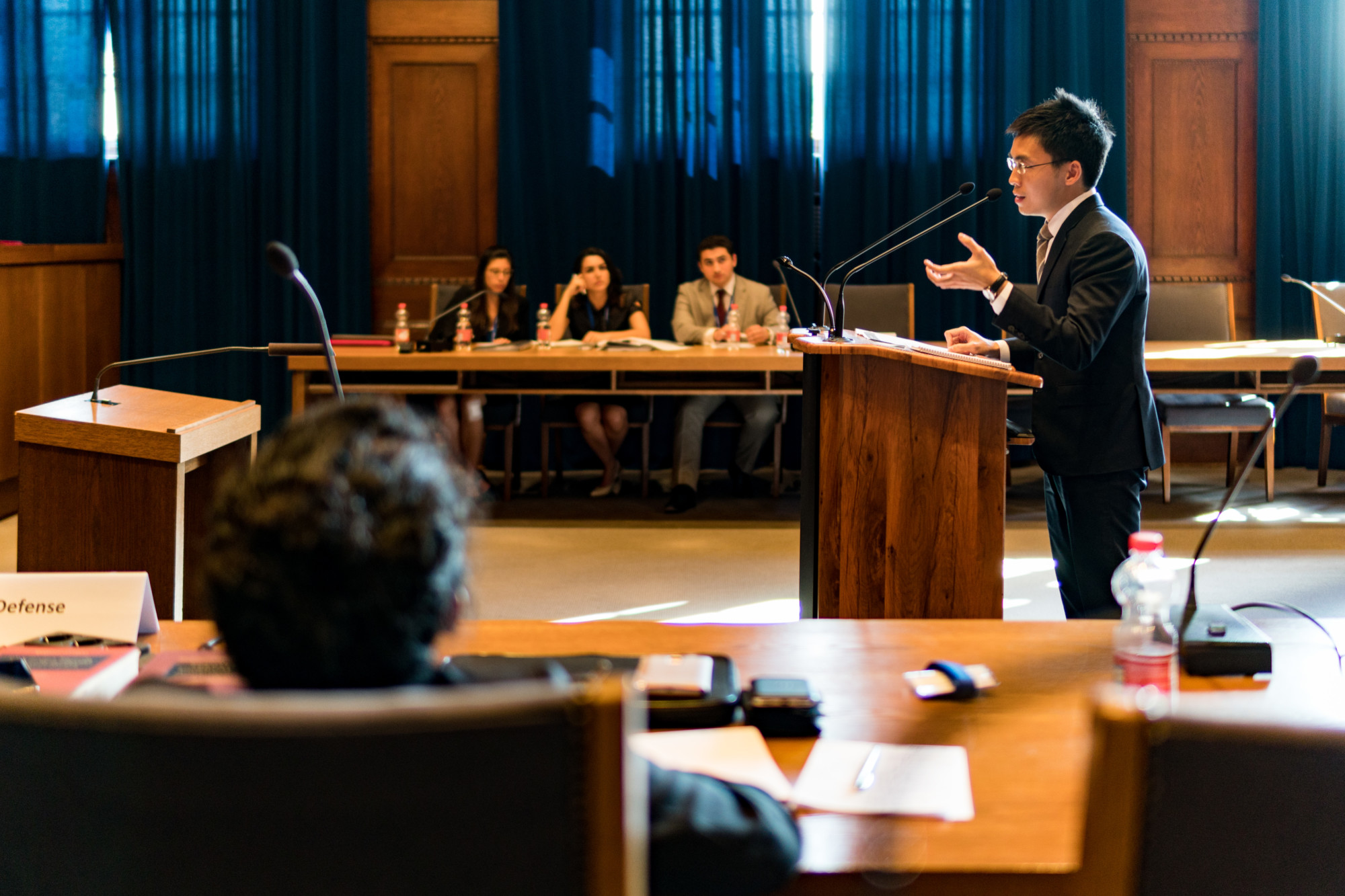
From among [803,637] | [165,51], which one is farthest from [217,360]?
[803,637]

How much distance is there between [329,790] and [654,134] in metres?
5.88

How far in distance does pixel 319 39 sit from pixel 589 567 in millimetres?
3572

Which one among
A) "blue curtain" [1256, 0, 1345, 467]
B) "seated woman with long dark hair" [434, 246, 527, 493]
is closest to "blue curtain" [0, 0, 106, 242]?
"seated woman with long dark hair" [434, 246, 527, 493]

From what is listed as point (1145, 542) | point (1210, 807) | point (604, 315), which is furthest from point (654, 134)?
point (1210, 807)

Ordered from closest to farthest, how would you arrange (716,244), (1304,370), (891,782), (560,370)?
(891,782) → (1304,370) → (560,370) → (716,244)

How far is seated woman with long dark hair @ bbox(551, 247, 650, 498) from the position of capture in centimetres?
559

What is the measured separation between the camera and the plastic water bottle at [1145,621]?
4.55 ft

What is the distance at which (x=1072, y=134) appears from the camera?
254 cm

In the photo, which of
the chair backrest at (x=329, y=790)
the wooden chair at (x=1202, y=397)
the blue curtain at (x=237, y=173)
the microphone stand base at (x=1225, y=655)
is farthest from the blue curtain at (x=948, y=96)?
the chair backrest at (x=329, y=790)

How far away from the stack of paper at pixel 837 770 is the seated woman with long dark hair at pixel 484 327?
13.9 feet

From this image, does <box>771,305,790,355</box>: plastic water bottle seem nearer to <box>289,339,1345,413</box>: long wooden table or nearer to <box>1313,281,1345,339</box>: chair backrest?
<box>289,339,1345,413</box>: long wooden table

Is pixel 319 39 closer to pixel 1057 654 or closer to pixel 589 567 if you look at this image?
pixel 589 567

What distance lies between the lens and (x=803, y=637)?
155 cm

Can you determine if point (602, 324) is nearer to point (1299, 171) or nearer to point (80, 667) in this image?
point (1299, 171)
